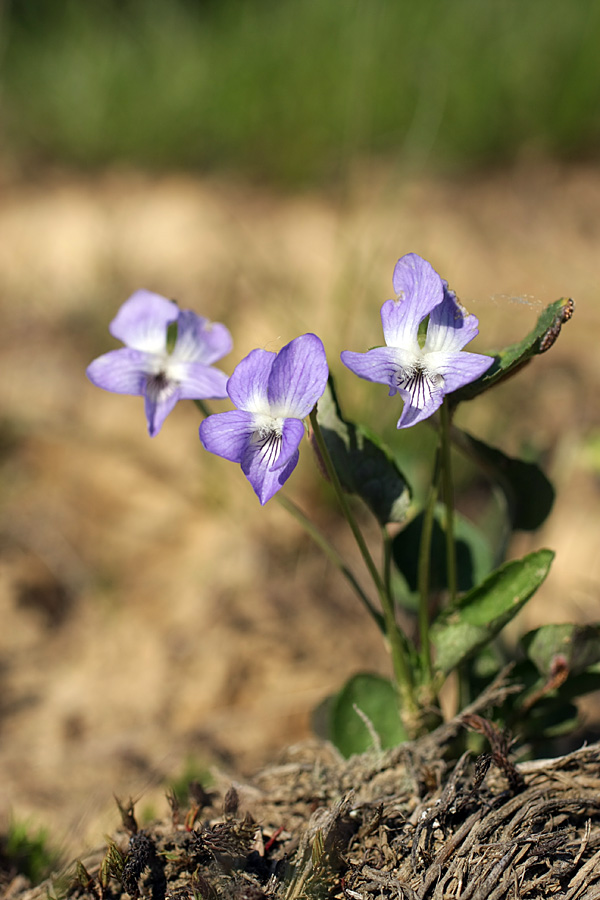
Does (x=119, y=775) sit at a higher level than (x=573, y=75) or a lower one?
lower

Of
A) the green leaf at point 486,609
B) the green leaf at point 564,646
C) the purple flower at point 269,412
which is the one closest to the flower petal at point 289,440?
the purple flower at point 269,412

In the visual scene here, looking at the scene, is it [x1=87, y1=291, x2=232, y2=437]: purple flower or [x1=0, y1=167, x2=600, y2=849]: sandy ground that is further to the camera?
[x1=0, y1=167, x2=600, y2=849]: sandy ground

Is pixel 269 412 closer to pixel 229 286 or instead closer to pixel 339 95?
pixel 229 286

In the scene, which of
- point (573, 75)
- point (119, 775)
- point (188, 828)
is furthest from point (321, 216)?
point (188, 828)

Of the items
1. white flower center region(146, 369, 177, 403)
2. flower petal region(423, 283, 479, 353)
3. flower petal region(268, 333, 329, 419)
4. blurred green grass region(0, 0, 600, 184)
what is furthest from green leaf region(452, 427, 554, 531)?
blurred green grass region(0, 0, 600, 184)

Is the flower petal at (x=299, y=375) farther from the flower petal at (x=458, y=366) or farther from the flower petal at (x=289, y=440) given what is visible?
Answer: the flower petal at (x=458, y=366)

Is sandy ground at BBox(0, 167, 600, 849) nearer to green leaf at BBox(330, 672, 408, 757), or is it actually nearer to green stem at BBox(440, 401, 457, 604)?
green stem at BBox(440, 401, 457, 604)

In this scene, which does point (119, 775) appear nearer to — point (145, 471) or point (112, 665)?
point (112, 665)
